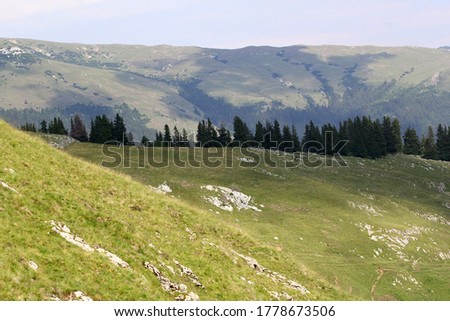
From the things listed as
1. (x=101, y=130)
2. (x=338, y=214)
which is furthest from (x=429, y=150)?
(x=101, y=130)

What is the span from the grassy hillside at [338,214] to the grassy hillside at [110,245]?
5.62 meters

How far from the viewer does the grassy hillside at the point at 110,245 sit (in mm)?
21781

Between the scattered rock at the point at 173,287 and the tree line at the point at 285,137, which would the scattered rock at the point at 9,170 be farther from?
the tree line at the point at 285,137

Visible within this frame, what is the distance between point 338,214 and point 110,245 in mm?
58861

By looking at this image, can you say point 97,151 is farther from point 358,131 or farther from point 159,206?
point 358,131

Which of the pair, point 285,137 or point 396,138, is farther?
point 396,138

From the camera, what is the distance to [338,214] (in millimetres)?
79750

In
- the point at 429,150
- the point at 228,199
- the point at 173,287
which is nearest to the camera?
the point at 173,287

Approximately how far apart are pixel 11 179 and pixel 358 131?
130 meters

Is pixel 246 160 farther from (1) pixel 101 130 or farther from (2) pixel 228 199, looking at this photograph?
(1) pixel 101 130

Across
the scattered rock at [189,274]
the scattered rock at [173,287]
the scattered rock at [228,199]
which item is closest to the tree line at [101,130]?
the scattered rock at [228,199]

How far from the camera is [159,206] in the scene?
3734 cm

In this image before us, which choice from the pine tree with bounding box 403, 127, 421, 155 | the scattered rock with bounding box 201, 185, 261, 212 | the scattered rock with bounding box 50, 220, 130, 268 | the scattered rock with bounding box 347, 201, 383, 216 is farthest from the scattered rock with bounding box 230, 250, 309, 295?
the pine tree with bounding box 403, 127, 421, 155

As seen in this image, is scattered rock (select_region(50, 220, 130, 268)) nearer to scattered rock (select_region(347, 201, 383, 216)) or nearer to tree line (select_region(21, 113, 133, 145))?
scattered rock (select_region(347, 201, 383, 216))
